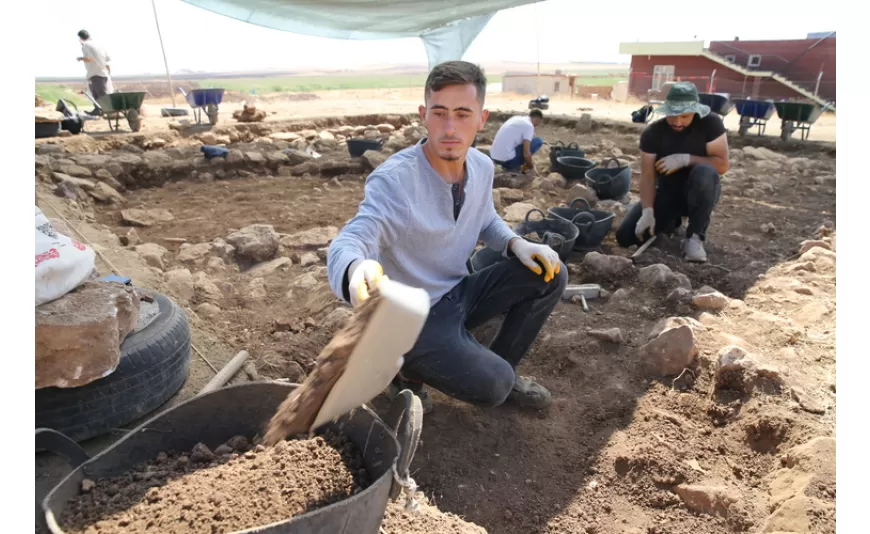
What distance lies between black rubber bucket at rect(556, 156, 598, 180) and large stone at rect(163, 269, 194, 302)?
4743mm

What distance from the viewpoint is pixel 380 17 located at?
30.0 feet

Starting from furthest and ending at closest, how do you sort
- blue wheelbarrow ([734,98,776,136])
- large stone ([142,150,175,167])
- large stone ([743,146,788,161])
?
blue wheelbarrow ([734,98,776,136])
large stone ([743,146,788,161])
large stone ([142,150,175,167])

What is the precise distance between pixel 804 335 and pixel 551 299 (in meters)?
1.48

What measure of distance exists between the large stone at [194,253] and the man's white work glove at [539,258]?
9.59 ft

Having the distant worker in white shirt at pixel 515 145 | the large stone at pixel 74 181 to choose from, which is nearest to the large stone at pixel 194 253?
the large stone at pixel 74 181

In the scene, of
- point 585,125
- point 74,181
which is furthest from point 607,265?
point 585,125

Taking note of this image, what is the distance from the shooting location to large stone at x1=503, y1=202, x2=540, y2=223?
5.41 metres

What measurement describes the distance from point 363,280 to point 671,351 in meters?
1.73

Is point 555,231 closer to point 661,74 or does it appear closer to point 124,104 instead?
point 124,104

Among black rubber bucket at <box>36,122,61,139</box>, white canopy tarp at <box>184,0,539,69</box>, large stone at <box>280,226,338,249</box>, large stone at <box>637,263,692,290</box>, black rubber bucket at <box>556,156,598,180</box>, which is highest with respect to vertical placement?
white canopy tarp at <box>184,0,539,69</box>

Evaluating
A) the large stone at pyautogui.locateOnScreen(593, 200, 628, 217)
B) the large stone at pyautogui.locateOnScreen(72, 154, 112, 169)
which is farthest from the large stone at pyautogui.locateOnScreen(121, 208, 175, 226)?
the large stone at pyautogui.locateOnScreen(593, 200, 628, 217)

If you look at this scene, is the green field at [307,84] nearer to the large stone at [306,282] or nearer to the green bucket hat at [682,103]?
the large stone at [306,282]

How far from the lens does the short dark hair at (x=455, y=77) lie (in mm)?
2150

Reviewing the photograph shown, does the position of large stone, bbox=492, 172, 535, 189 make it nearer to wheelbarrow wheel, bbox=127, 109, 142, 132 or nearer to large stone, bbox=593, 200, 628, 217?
large stone, bbox=593, 200, 628, 217
